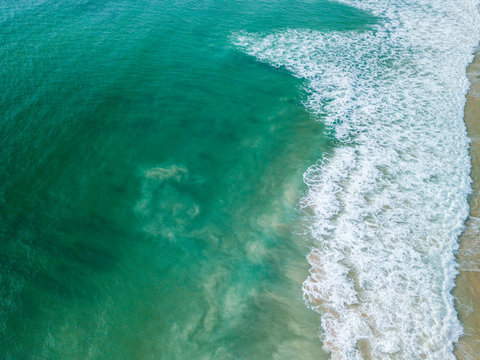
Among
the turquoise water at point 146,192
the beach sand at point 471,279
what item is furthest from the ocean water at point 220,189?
the beach sand at point 471,279

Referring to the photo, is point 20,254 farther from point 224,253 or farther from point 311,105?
point 311,105

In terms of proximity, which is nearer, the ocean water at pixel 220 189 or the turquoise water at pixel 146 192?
the turquoise water at pixel 146 192

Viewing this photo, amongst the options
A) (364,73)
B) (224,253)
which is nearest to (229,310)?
(224,253)

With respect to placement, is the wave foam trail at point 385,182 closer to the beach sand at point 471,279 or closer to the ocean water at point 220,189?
the ocean water at point 220,189

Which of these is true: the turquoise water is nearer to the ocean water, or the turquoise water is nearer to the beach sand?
the ocean water

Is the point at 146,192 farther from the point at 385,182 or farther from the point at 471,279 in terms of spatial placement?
the point at 471,279

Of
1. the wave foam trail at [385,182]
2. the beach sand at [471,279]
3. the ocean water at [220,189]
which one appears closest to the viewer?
the beach sand at [471,279]

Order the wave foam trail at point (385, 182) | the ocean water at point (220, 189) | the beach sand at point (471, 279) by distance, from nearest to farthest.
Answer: the beach sand at point (471, 279), the ocean water at point (220, 189), the wave foam trail at point (385, 182)
